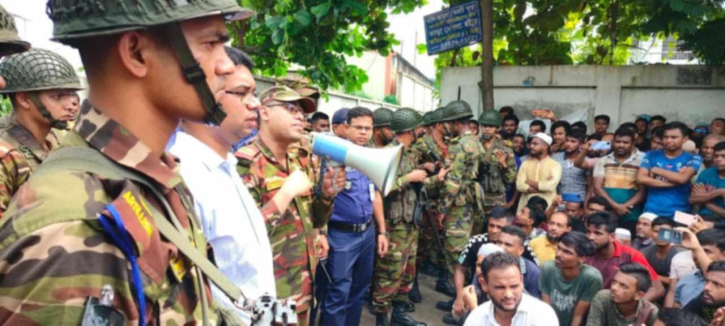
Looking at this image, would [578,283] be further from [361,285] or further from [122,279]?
[122,279]

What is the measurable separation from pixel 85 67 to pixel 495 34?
32.7 feet

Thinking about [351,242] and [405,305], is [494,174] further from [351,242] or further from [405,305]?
[351,242]

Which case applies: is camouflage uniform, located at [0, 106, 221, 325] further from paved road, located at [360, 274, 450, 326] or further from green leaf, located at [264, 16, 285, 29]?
green leaf, located at [264, 16, 285, 29]

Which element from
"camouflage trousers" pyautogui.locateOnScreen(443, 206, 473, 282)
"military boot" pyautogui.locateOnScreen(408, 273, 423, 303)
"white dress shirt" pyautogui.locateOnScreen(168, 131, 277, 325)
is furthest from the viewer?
"military boot" pyautogui.locateOnScreen(408, 273, 423, 303)

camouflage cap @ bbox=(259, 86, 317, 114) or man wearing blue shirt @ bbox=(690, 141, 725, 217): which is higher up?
camouflage cap @ bbox=(259, 86, 317, 114)

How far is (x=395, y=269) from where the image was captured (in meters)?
4.85

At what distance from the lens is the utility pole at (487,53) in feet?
28.8

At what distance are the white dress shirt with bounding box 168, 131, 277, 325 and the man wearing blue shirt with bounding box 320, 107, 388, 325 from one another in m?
1.68

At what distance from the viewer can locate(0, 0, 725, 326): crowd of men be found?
0.87m

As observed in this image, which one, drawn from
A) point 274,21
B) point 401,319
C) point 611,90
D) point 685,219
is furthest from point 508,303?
point 611,90

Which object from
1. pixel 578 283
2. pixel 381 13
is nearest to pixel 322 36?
pixel 381 13

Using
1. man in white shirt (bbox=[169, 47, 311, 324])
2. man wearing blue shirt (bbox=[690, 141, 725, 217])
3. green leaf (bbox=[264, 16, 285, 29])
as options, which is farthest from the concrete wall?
man in white shirt (bbox=[169, 47, 311, 324])

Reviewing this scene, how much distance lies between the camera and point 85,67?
3.45 ft

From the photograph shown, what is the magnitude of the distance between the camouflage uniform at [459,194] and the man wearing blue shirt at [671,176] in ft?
5.92
